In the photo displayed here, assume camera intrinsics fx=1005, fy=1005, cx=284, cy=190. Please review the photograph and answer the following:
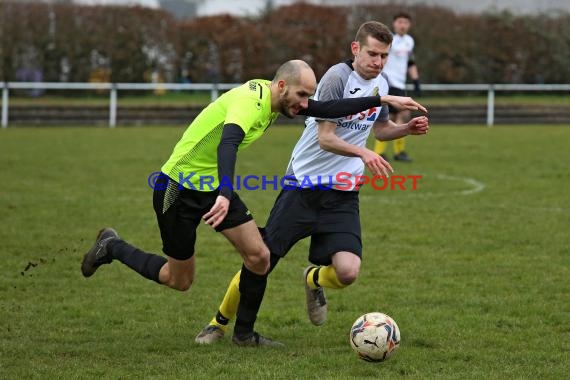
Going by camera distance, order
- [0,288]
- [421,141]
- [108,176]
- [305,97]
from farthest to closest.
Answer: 1. [421,141]
2. [108,176]
3. [0,288]
4. [305,97]

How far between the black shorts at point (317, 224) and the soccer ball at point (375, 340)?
0.62 meters

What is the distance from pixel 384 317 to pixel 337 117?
112cm

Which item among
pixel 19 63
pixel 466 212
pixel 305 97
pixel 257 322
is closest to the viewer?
pixel 305 97

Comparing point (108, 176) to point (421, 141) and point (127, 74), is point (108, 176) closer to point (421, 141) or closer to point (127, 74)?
point (421, 141)

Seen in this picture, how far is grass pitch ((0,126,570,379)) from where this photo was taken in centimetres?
A: 526

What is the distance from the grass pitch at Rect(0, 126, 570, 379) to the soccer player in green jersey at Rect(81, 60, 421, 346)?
19.4 inches

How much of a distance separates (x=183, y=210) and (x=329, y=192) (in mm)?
932

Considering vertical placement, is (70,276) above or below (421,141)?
below

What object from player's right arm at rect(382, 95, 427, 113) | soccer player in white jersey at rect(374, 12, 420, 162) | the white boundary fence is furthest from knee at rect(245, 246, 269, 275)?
the white boundary fence

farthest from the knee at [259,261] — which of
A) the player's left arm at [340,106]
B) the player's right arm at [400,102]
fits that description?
the player's right arm at [400,102]

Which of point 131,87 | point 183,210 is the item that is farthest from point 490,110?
point 183,210

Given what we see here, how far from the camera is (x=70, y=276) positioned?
301 inches

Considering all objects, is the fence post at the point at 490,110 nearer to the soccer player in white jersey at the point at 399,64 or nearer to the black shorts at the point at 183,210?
the soccer player in white jersey at the point at 399,64

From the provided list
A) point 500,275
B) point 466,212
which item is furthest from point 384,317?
point 466,212
